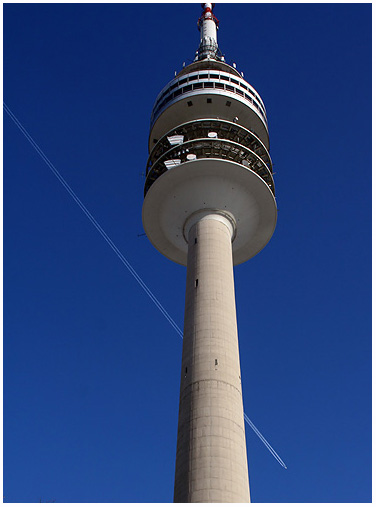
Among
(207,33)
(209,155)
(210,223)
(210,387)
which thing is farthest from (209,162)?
(207,33)

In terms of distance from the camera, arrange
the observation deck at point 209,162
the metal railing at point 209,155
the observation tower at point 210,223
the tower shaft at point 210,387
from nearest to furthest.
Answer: the tower shaft at point 210,387
the observation tower at point 210,223
the observation deck at point 209,162
the metal railing at point 209,155

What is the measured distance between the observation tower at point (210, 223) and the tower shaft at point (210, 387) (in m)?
0.06

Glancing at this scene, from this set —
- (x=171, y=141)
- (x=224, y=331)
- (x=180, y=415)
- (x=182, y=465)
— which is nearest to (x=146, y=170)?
(x=171, y=141)

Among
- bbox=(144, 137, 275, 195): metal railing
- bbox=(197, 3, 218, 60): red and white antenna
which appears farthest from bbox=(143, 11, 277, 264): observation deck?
bbox=(197, 3, 218, 60): red and white antenna

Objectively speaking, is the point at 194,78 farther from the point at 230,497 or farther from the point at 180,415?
the point at 230,497

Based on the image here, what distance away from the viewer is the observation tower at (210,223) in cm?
2727

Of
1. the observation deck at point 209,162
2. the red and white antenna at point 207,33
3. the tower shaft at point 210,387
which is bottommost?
the tower shaft at point 210,387

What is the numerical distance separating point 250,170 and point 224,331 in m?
12.6

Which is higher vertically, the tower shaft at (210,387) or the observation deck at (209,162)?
the observation deck at (209,162)

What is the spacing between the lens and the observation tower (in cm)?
2727

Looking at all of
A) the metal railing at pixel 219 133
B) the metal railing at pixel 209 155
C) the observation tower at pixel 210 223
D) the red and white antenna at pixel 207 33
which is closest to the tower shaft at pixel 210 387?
the observation tower at pixel 210 223

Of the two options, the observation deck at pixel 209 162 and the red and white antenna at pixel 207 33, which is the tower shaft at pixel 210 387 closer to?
the observation deck at pixel 209 162

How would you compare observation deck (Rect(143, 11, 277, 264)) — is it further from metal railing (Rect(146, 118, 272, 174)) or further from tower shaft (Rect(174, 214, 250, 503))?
tower shaft (Rect(174, 214, 250, 503))

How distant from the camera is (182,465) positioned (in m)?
27.2
